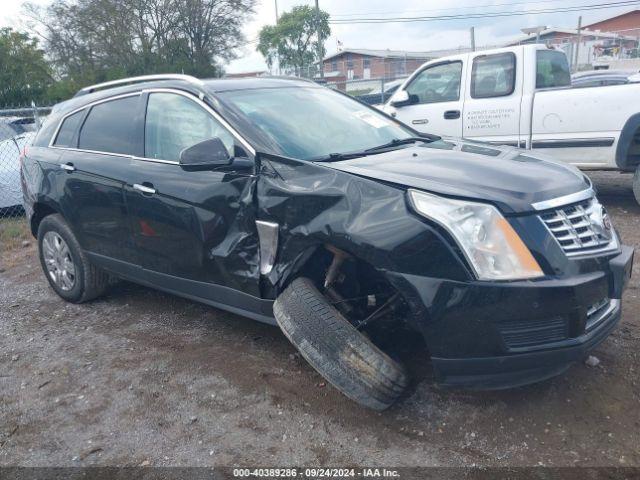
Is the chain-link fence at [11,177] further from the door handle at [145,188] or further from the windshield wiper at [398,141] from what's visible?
the windshield wiper at [398,141]

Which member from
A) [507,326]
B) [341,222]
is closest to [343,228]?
[341,222]

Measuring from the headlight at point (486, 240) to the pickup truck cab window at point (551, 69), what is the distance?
16.8 ft

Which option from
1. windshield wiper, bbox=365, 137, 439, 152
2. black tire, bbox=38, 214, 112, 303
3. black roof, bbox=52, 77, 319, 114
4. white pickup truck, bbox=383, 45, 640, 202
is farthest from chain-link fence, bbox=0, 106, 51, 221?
windshield wiper, bbox=365, 137, 439, 152

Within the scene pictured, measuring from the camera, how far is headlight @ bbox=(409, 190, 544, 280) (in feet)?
8.14

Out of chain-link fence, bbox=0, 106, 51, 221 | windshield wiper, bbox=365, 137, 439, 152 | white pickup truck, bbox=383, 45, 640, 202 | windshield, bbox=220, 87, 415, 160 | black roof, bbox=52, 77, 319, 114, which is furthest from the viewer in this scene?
chain-link fence, bbox=0, 106, 51, 221

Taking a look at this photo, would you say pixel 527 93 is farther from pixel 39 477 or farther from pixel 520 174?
pixel 39 477

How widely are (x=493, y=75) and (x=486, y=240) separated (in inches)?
209

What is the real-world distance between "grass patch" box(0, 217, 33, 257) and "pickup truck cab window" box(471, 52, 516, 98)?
6047mm

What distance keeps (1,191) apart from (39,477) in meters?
6.45

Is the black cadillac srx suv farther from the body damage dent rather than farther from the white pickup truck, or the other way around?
the white pickup truck

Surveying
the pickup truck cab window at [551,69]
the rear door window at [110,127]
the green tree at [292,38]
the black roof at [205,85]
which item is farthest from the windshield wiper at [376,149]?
the green tree at [292,38]

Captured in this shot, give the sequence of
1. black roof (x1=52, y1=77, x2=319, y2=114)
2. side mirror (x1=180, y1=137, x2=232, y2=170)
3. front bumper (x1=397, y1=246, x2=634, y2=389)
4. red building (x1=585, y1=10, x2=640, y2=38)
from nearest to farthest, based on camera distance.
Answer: front bumper (x1=397, y1=246, x2=634, y2=389)
side mirror (x1=180, y1=137, x2=232, y2=170)
black roof (x1=52, y1=77, x2=319, y2=114)
red building (x1=585, y1=10, x2=640, y2=38)

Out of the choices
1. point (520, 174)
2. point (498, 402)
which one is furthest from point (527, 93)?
point (498, 402)

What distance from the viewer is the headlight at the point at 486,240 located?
8.14 feet
